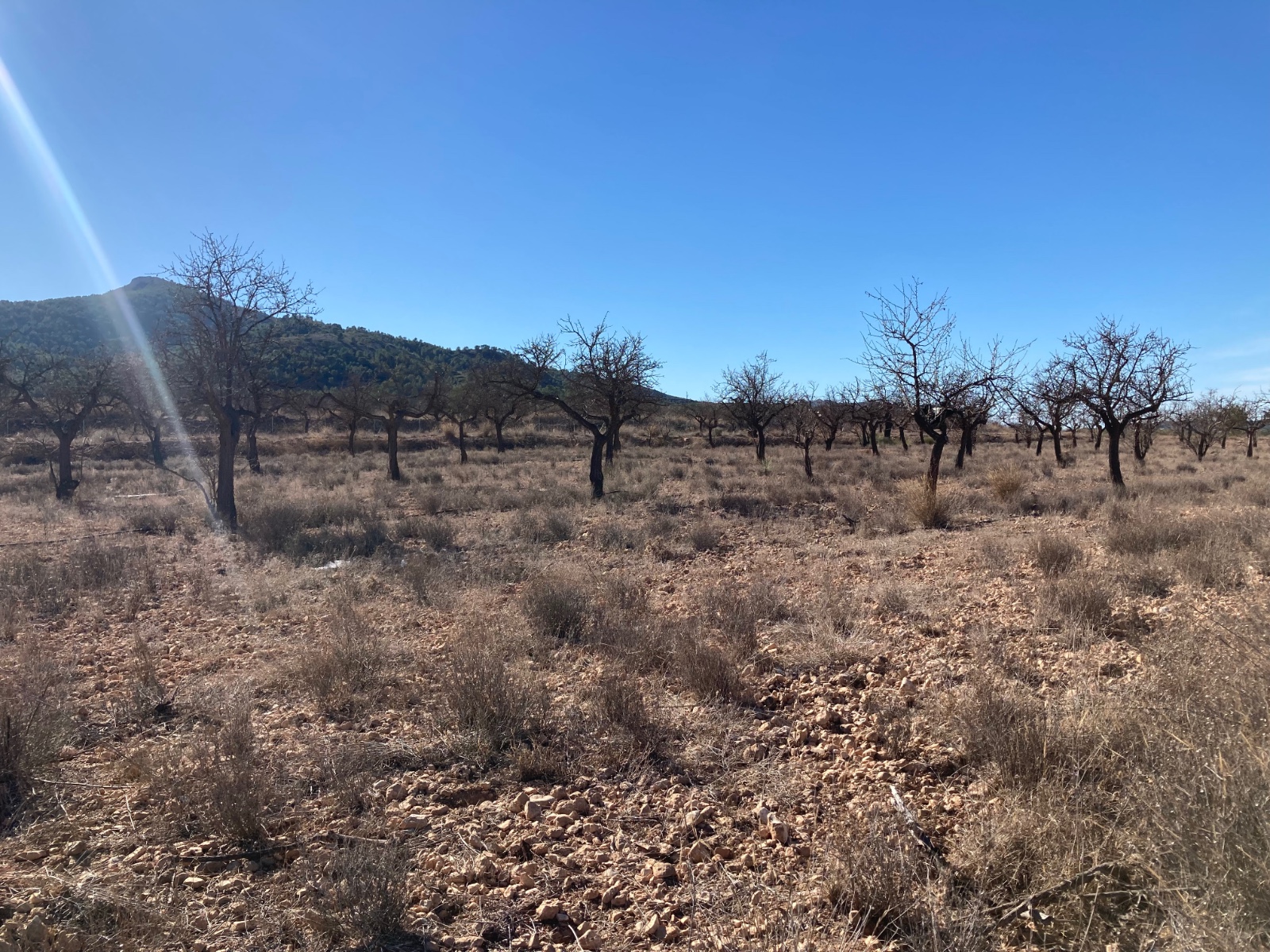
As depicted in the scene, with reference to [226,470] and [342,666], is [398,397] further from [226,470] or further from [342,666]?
[342,666]

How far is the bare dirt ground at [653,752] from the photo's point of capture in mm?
2562

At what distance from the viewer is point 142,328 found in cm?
5928

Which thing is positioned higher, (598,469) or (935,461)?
(935,461)

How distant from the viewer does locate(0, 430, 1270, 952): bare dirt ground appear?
2.56 m

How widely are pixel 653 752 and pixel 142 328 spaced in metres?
72.9

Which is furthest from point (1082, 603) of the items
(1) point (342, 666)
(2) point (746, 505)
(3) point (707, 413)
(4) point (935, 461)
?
(3) point (707, 413)

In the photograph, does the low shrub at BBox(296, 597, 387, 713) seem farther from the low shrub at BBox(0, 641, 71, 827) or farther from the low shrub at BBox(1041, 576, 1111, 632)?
the low shrub at BBox(1041, 576, 1111, 632)

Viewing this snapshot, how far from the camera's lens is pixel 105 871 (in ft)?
9.81

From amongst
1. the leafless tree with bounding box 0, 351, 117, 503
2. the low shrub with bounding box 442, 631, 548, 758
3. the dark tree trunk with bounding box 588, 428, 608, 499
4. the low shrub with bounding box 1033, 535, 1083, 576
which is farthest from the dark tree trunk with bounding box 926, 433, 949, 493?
the leafless tree with bounding box 0, 351, 117, 503

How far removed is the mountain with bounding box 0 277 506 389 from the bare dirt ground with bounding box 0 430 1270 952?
48.6 metres

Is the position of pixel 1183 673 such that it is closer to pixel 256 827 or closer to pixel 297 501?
pixel 256 827

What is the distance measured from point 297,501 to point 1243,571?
1816cm

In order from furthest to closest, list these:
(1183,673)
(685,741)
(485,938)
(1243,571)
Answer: (1243,571) < (685,741) < (1183,673) < (485,938)

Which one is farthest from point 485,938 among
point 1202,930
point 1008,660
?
point 1008,660
